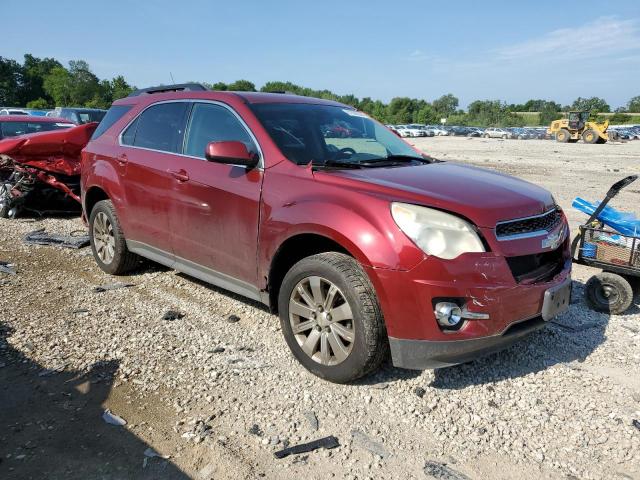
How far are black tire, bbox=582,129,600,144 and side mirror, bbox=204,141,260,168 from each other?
4547cm

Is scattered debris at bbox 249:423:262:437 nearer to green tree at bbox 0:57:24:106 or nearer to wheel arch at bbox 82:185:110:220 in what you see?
wheel arch at bbox 82:185:110:220

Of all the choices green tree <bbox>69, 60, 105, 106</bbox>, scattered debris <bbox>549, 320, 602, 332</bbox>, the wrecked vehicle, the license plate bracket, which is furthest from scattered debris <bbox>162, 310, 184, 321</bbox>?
green tree <bbox>69, 60, 105, 106</bbox>

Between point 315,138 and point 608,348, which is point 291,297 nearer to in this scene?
point 315,138

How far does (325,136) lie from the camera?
4176 mm

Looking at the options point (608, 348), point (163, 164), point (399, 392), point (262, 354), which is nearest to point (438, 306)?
point (399, 392)

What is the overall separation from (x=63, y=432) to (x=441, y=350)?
7.17 feet

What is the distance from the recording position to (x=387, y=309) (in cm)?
301

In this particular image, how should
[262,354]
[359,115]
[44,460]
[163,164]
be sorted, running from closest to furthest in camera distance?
1. [44,460]
2. [262,354]
3. [163,164]
4. [359,115]

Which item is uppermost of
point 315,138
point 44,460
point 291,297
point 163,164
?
point 315,138

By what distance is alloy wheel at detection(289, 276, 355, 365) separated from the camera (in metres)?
3.25

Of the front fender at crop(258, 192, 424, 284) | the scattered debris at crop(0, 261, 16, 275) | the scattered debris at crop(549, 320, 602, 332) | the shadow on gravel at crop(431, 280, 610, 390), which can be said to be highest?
the front fender at crop(258, 192, 424, 284)

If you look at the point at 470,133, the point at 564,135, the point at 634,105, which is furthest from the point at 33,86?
the point at 634,105

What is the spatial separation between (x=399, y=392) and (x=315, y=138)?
2.03m

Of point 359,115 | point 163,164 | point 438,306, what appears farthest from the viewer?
point 359,115
